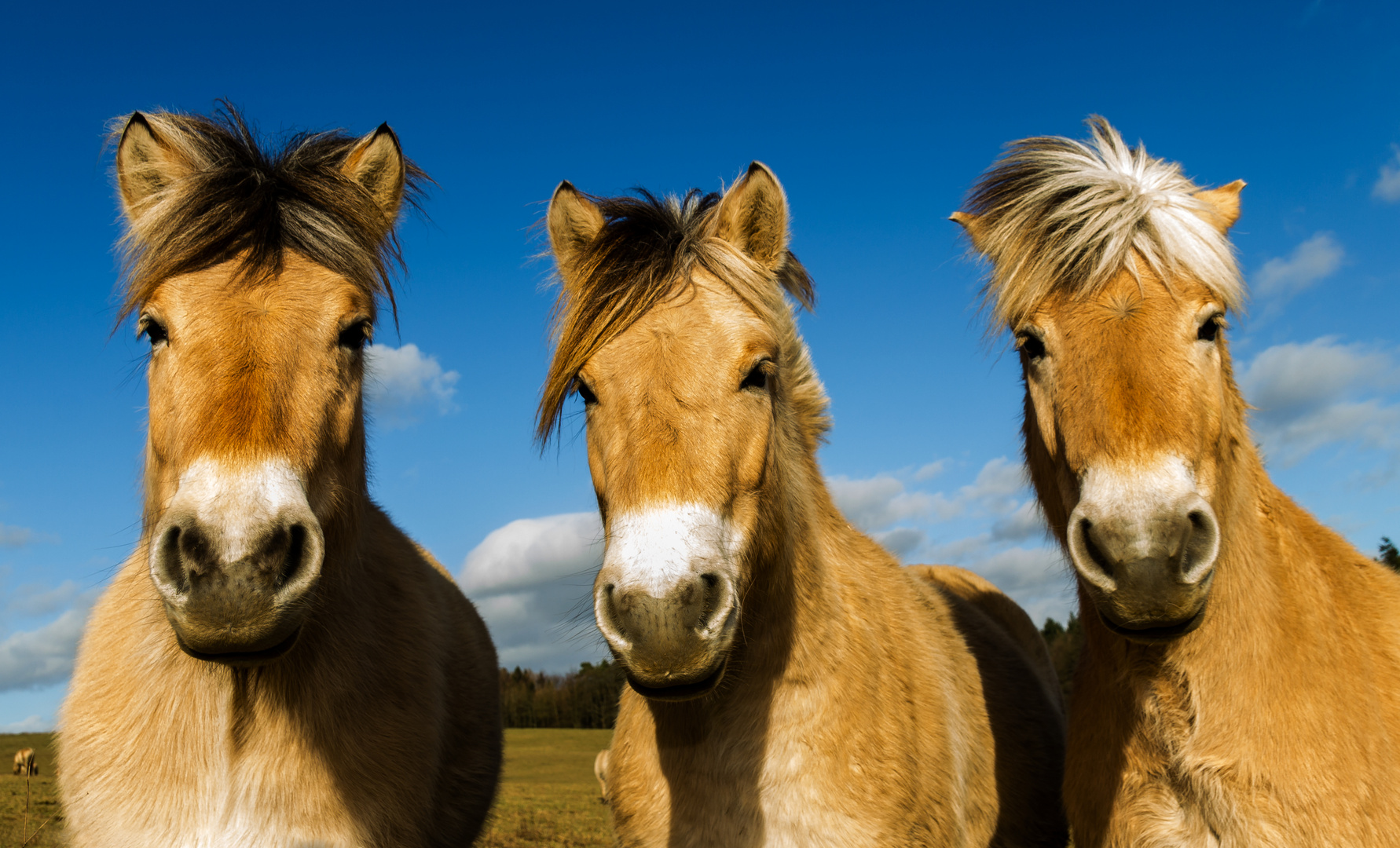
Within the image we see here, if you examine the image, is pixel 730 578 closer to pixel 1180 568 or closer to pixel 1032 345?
pixel 1180 568

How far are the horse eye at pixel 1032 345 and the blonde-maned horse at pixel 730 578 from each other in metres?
1.11

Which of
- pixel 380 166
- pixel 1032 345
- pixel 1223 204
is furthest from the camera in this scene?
pixel 380 166

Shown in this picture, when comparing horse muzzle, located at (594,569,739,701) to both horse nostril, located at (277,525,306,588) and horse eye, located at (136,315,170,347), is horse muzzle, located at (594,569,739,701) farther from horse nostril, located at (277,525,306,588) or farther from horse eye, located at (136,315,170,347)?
horse eye, located at (136,315,170,347)

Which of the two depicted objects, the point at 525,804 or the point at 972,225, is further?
the point at 525,804

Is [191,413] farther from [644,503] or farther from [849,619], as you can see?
[849,619]

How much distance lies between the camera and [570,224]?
4.19m

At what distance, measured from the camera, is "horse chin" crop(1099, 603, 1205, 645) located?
306 centimetres

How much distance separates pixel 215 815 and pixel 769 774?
221 cm

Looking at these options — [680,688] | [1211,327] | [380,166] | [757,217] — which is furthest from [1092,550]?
[380,166]

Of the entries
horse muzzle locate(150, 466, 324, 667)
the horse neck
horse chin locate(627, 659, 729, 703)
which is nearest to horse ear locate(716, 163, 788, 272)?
the horse neck

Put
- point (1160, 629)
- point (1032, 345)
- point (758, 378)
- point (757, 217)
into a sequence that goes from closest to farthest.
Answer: point (1160, 629)
point (758, 378)
point (1032, 345)
point (757, 217)

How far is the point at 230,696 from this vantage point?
359cm

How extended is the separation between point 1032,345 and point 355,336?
3.09 m

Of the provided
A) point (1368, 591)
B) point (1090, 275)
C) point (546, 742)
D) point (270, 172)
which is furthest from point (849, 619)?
point (546, 742)
